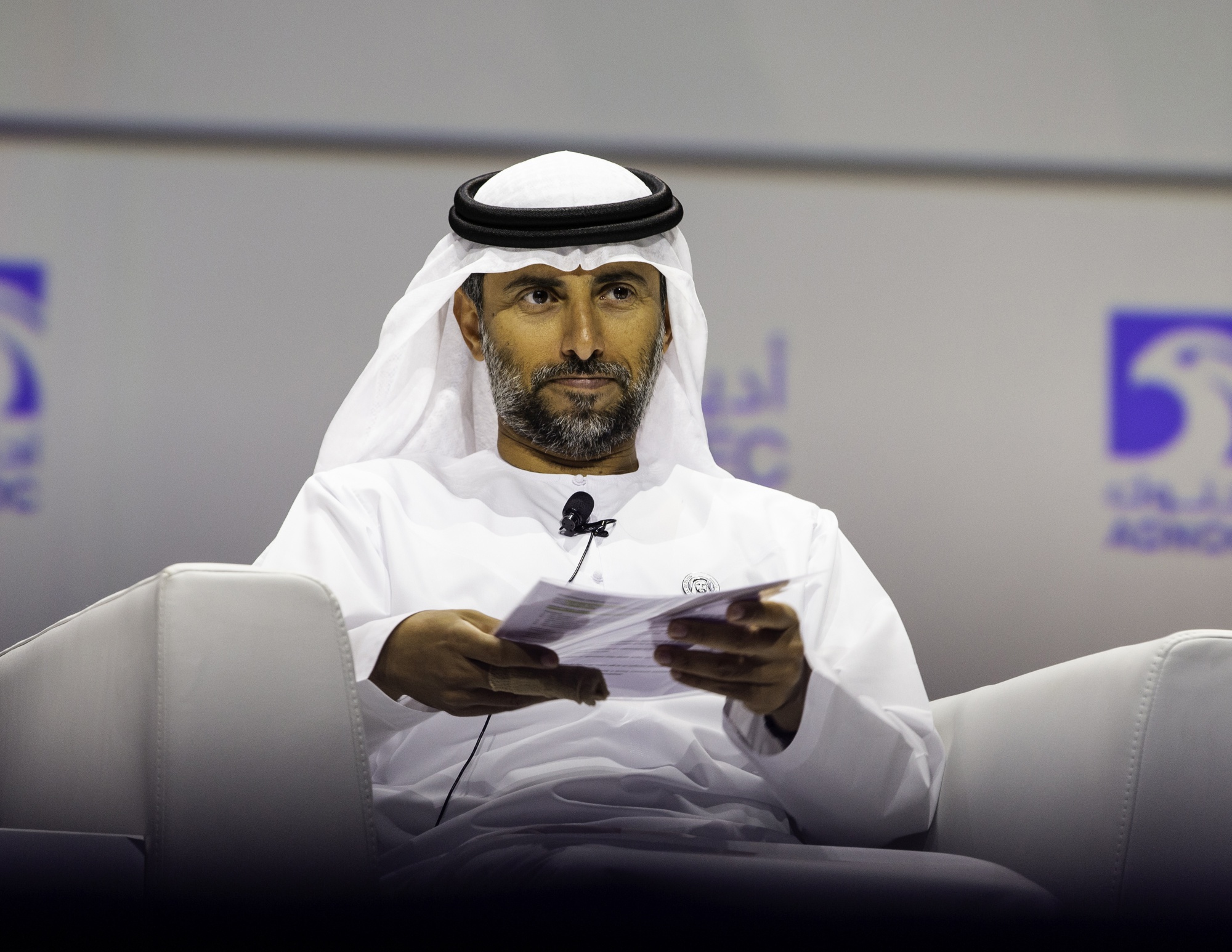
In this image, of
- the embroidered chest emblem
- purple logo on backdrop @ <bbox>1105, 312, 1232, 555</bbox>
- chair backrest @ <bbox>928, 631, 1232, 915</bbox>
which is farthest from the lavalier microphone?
purple logo on backdrop @ <bbox>1105, 312, 1232, 555</bbox>

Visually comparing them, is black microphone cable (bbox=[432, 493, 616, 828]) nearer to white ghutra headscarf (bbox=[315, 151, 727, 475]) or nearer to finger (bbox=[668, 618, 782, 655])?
white ghutra headscarf (bbox=[315, 151, 727, 475])

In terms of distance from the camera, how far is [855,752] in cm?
154

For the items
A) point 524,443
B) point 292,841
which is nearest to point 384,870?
point 292,841

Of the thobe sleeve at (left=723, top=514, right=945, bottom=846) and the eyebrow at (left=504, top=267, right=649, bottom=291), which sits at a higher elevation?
the eyebrow at (left=504, top=267, right=649, bottom=291)

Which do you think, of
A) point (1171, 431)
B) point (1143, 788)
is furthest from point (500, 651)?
point (1171, 431)

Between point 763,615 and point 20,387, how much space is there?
7.63 feet


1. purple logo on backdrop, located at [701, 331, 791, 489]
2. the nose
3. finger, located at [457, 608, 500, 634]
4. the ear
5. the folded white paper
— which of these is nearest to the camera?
the folded white paper

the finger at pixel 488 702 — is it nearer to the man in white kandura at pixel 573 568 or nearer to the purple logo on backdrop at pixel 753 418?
the man in white kandura at pixel 573 568

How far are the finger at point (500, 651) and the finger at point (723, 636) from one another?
0.14 meters

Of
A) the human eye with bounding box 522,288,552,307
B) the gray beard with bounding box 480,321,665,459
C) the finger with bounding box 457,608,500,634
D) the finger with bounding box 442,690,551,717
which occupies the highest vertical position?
the human eye with bounding box 522,288,552,307

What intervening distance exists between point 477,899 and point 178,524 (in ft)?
7.13

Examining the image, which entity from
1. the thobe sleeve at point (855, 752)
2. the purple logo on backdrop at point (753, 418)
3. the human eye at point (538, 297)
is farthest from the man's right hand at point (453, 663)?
the purple logo on backdrop at point (753, 418)

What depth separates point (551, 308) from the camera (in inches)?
81.2

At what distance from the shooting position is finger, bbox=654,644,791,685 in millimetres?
1303
